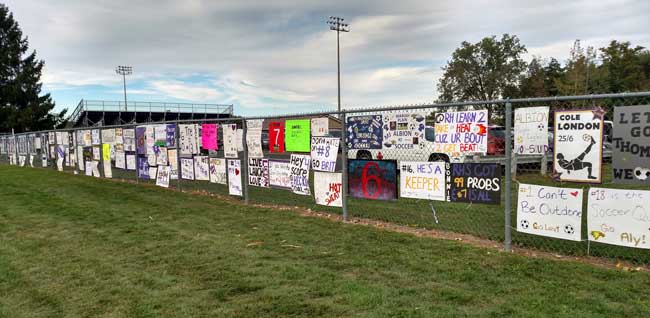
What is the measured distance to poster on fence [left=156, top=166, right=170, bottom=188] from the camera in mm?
11881

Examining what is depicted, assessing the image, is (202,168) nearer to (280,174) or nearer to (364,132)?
(280,174)

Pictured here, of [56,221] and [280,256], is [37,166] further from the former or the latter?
[280,256]

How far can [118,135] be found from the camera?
13852 mm

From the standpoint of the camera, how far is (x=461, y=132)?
5.64 metres

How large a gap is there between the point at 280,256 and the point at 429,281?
1865 millimetres

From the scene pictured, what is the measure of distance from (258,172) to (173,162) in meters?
3.77

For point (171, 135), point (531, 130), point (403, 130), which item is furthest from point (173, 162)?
point (531, 130)

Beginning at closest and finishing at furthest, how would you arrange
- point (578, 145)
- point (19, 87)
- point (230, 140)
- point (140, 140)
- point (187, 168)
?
point (578, 145) → point (230, 140) → point (187, 168) → point (140, 140) → point (19, 87)

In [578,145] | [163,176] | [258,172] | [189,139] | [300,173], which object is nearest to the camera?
[578,145]

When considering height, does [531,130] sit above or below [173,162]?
above

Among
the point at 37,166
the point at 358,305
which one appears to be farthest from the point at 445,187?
the point at 37,166

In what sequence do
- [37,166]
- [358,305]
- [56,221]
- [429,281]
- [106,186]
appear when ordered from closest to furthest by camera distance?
[358,305] < [429,281] < [56,221] < [106,186] < [37,166]

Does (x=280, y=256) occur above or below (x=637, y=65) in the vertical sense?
below

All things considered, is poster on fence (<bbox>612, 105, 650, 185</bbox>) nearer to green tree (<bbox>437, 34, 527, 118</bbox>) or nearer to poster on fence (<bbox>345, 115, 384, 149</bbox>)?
poster on fence (<bbox>345, 115, 384, 149</bbox>)
